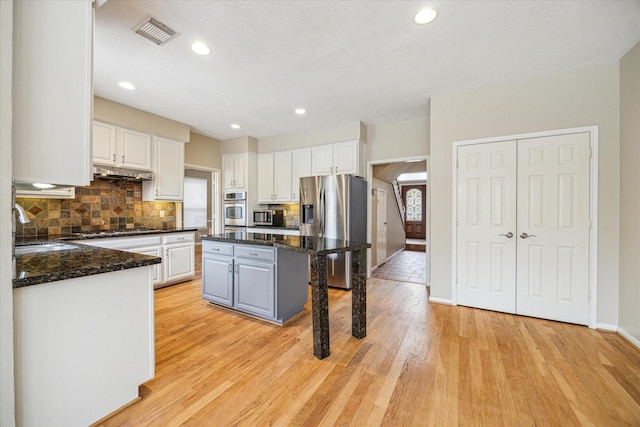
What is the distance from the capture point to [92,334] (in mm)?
1373

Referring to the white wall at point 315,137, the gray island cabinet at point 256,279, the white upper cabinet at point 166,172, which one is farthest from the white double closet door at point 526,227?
the white upper cabinet at point 166,172

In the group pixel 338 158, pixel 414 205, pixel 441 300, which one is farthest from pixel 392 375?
pixel 414 205

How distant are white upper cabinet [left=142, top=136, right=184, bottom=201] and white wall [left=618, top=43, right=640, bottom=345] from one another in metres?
5.44

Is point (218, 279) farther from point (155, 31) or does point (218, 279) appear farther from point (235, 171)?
point (235, 171)

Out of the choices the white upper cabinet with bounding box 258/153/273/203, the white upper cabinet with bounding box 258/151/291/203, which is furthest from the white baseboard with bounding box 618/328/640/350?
the white upper cabinet with bounding box 258/153/273/203

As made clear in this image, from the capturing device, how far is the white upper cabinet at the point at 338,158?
14.1 feet

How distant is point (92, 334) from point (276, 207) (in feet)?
13.6

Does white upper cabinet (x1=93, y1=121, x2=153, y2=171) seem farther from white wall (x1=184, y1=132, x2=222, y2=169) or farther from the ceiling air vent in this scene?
the ceiling air vent

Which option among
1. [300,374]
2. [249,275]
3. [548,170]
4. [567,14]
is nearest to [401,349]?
[300,374]

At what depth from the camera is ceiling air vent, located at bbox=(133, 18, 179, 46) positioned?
2.01m

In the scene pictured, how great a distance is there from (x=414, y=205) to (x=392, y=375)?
9080 mm

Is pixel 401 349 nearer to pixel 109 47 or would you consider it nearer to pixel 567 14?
pixel 567 14

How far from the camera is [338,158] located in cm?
444

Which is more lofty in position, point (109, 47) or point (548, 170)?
point (109, 47)
